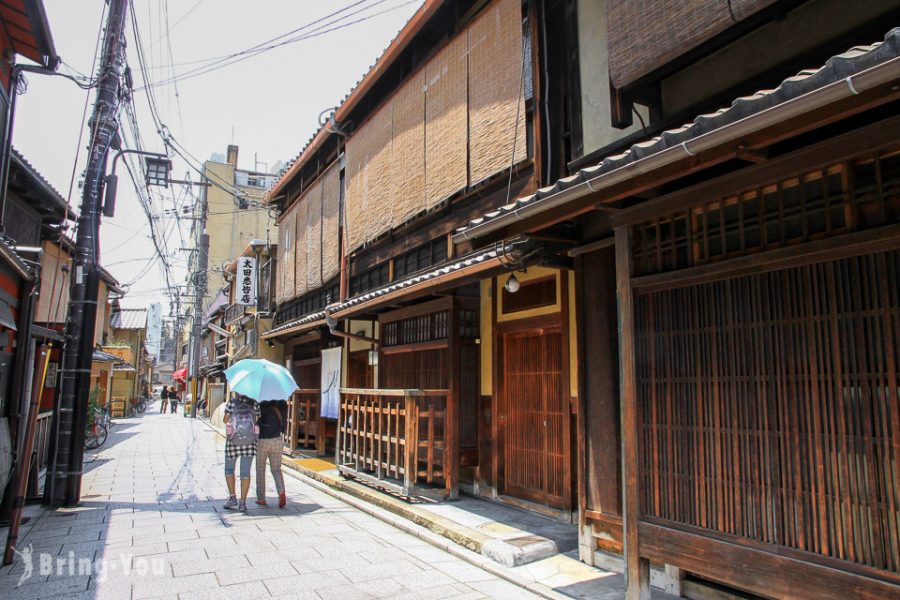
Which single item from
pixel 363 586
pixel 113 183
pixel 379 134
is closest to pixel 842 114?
pixel 363 586

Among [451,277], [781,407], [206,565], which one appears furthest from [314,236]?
[781,407]

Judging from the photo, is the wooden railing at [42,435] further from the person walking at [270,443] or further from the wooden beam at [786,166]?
the wooden beam at [786,166]

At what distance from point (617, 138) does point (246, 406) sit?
276 inches

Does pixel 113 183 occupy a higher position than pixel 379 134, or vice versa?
pixel 379 134

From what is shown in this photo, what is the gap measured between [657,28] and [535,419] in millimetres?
5433

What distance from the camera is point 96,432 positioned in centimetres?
1898

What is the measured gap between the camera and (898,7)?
411 centimetres

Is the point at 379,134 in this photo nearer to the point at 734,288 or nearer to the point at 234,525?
the point at 234,525

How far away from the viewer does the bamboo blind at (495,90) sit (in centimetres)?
818

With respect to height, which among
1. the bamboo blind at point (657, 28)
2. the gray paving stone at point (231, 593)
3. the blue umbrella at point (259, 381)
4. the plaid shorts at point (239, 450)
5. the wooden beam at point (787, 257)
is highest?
the bamboo blind at point (657, 28)

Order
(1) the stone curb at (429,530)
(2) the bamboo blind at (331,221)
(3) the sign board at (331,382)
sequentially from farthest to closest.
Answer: (2) the bamboo blind at (331,221) → (3) the sign board at (331,382) → (1) the stone curb at (429,530)

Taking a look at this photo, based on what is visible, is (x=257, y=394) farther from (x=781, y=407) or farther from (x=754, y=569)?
(x=781, y=407)

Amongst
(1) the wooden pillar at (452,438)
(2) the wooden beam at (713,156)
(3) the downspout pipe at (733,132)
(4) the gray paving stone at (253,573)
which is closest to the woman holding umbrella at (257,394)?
(1) the wooden pillar at (452,438)

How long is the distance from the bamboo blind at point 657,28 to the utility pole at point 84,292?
9.05 metres
